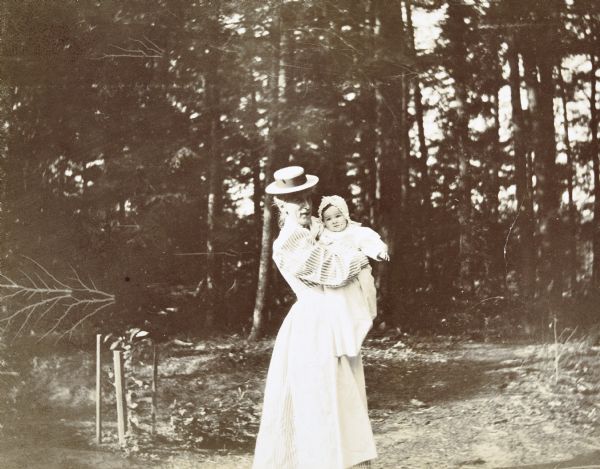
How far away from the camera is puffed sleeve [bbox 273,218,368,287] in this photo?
3.93 metres

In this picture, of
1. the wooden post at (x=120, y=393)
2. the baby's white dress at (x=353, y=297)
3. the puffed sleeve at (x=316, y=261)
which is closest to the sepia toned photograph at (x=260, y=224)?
the wooden post at (x=120, y=393)

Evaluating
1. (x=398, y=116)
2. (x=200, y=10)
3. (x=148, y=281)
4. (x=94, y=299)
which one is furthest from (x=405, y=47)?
(x=94, y=299)

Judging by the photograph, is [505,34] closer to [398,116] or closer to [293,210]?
[398,116]

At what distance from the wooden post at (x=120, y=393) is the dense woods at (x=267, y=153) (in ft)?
0.80

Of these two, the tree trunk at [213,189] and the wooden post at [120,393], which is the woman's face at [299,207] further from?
the wooden post at [120,393]

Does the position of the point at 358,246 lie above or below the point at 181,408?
above

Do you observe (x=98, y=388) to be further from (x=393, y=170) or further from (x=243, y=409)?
(x=393, y=170)

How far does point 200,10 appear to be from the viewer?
16.2ft

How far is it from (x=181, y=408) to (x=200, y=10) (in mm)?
2882

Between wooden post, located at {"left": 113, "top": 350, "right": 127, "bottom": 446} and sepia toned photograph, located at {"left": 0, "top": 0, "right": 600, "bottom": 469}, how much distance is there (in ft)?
0.05

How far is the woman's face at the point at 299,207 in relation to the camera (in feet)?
13.3

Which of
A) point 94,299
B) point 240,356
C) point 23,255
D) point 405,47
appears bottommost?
point 240,356

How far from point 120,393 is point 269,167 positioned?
194 cm

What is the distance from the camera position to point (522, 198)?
16.5 feet
